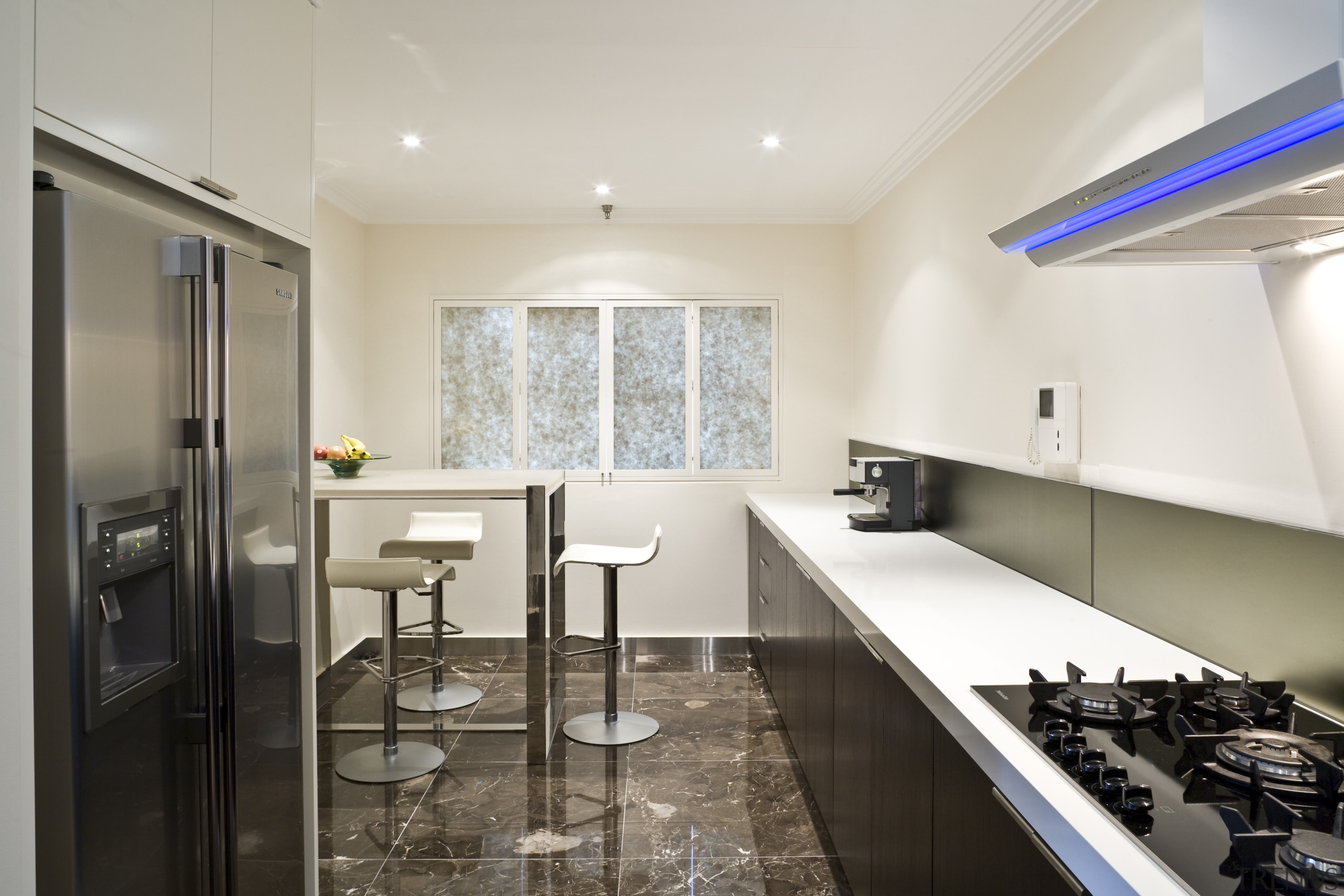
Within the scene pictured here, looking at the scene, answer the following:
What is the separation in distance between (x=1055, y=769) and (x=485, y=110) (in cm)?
301

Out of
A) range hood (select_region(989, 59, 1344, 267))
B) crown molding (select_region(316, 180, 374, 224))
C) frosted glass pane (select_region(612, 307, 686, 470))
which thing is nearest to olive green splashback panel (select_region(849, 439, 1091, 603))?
range hood (select_region(989, 59, 1344, 267))

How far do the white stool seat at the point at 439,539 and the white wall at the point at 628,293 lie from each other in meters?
0.80

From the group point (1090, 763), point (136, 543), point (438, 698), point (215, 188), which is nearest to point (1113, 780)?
point (1090, 763)

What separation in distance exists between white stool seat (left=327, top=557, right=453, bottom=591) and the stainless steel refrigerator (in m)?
1.07

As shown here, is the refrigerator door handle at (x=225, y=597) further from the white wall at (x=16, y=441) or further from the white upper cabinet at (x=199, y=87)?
the white wall at (x=16, y=441)

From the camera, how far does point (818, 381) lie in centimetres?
489

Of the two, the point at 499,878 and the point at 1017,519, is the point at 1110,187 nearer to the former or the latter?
the point at 1017,519

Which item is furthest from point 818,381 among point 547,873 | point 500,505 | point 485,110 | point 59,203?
point 59,203

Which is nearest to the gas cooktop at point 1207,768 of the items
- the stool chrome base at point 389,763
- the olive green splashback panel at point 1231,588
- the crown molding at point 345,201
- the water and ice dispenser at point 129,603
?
the olive green splashback panel at point 1231,588

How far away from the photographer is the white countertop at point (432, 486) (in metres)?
3.06

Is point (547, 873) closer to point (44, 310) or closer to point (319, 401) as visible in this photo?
point (44, 310)

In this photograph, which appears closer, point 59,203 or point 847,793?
point 59,203

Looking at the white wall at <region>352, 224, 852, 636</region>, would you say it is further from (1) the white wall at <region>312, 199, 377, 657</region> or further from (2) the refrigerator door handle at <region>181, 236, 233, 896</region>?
(2) the refrigerator door handle at <region>181, 236, 233, 896</region>

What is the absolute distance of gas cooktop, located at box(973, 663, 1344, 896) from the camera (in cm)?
88
